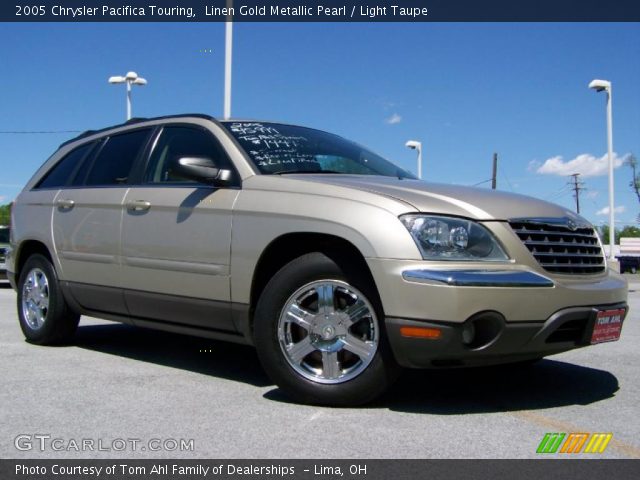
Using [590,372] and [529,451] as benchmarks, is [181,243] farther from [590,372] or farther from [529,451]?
[590,372]

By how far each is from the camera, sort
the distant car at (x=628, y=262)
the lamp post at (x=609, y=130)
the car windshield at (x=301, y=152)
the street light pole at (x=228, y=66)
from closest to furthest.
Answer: the car windshield at (x=301, y=152) → the street light pole at (x=228, y=66) → the lamp post at (x=609, y=130) → the distant car at (x=628, y=262)

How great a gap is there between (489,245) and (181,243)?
2.01 m

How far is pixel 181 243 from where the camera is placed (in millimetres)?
4848

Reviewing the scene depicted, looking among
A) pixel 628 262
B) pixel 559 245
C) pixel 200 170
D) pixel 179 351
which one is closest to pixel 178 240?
pixel 200 170

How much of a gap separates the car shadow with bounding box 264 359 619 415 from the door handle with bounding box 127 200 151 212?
1.58 meters

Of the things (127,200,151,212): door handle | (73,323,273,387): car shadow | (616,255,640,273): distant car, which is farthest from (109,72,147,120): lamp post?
(616,255,640,273): distant car

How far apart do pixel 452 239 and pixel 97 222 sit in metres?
2.92

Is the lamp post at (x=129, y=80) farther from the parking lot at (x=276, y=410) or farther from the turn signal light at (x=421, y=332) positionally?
the turn signal light at (x=421, y=332)

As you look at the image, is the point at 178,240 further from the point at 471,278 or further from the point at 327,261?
the point at 471,278

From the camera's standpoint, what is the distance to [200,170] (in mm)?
4609
